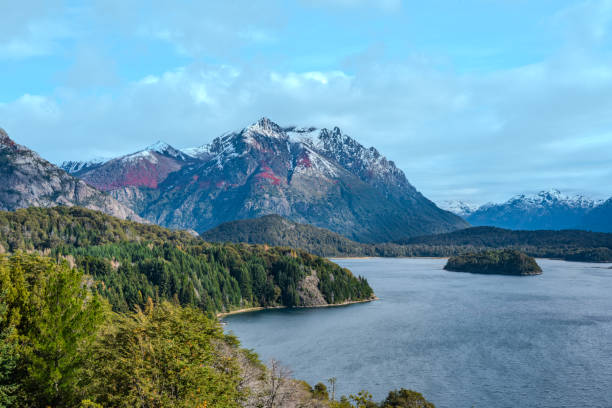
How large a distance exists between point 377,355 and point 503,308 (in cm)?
9852

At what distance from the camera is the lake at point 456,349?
303 feet

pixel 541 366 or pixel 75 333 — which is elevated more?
pixel 75 333

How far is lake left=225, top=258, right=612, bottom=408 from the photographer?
303 feet

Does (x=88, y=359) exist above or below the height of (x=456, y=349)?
above

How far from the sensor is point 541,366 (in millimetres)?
107688

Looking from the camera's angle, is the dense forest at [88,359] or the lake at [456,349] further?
the lake at [456,349]

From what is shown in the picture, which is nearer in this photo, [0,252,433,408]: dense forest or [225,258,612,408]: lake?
[0,252,433,408]: dense forest

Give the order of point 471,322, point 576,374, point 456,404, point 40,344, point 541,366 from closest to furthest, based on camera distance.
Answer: point 40,344 → point 456,404 → point 576,374 → point 541,366 → point 471,322

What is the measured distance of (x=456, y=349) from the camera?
124 m

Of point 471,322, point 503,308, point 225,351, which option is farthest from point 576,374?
point 503,308

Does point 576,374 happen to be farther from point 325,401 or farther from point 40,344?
point 40,344

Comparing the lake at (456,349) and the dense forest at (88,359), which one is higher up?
the dense forest at (88,359)

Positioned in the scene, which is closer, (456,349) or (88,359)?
(88,359)

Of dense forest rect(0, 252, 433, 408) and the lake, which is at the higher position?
dense forest rect(0, 252, 433, 408)
